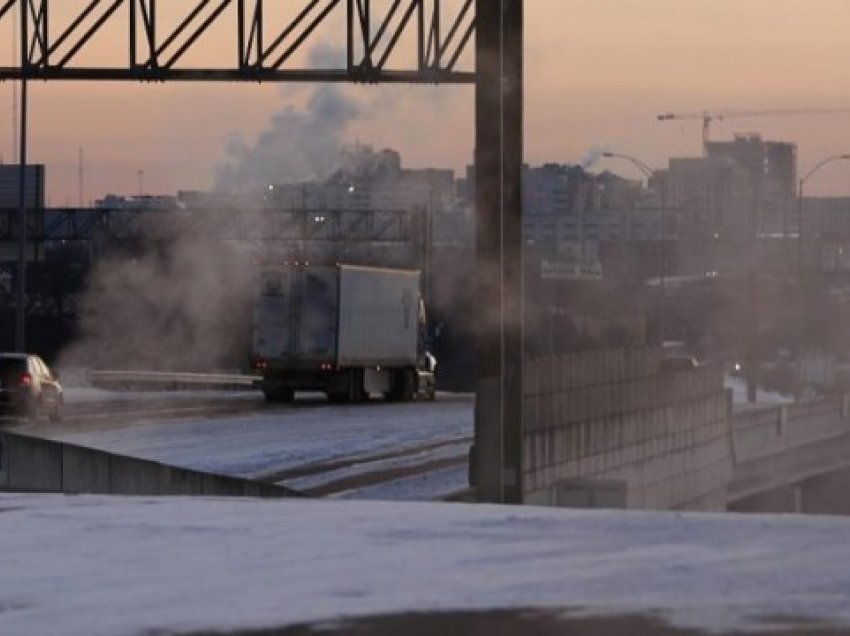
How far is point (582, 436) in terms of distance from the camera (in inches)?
1615

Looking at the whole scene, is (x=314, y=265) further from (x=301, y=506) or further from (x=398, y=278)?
(x=301, y=506)

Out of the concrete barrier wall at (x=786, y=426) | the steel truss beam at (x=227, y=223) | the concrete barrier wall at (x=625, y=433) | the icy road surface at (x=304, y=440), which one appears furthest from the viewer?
the steel truss beam at (x=227, y=223)

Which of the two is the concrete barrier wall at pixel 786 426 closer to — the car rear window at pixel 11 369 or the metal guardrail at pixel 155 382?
→ the metal guardrail at pixel 155 382

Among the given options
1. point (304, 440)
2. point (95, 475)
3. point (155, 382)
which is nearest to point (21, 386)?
point (304, 440)

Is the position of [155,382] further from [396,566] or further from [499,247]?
[396,566]

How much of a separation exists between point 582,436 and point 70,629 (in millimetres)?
29207

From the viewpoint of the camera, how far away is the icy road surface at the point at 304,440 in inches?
1526

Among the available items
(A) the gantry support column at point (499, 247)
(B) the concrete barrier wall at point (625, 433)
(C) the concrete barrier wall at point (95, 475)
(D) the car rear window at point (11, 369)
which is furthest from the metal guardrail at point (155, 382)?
(A) the gantry support column at point (499, 247)

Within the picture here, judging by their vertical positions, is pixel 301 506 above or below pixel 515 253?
below

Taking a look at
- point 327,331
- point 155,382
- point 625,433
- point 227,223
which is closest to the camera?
point 625,433

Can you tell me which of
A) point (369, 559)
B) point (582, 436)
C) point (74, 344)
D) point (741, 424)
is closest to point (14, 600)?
point (369, 559)

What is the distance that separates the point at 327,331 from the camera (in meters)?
64.0

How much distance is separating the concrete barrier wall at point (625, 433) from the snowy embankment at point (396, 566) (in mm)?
15132

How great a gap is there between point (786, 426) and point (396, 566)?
5638 centimetres
